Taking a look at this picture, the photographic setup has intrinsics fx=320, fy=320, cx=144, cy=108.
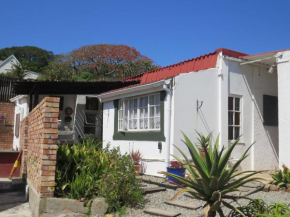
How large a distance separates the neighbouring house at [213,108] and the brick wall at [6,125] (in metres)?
8.69

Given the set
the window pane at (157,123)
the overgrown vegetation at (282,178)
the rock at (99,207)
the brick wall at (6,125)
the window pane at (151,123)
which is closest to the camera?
the rock at (99,207)

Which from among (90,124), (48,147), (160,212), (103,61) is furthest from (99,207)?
(103,61)

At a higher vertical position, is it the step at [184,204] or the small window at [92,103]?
the small window at [92,103]

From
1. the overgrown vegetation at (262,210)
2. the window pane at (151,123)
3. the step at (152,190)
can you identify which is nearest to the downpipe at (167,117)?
the window pane at (151,123)

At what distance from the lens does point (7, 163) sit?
10.1 metres

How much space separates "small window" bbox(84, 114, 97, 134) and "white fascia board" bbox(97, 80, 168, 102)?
9.41 feet

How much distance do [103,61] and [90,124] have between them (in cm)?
1967

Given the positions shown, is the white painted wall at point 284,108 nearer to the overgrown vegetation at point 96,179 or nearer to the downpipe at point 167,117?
the downpipe at point 167,117

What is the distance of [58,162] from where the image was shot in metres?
6.43

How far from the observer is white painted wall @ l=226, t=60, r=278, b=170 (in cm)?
1033

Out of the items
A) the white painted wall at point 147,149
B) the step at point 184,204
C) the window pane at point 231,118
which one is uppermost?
the window pane at point 231,118

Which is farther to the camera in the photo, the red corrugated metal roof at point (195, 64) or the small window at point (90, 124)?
the small window at point (90, 124)

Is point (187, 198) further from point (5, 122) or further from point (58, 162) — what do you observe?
point (5, 122)

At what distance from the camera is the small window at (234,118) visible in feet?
33.8
